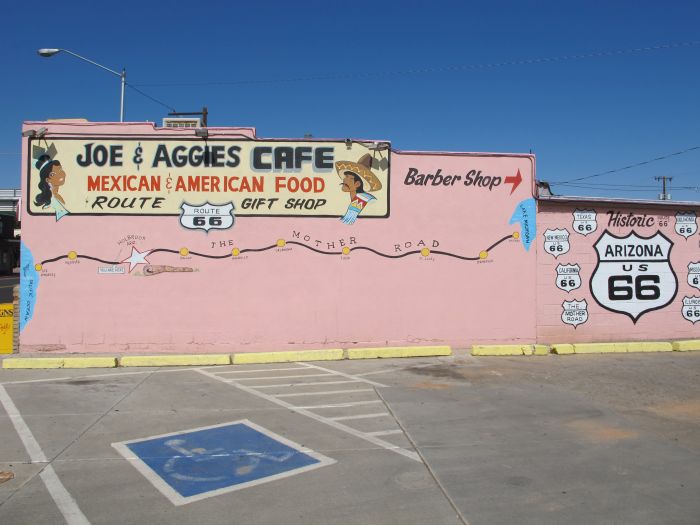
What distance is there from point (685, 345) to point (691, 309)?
125cm

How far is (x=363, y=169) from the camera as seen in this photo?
13.2 m

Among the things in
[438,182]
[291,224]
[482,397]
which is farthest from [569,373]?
[291,224]

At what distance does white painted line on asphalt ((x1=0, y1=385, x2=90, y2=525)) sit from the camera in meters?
4.92

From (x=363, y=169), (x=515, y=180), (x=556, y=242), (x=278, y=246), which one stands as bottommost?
(x=278, y=246)

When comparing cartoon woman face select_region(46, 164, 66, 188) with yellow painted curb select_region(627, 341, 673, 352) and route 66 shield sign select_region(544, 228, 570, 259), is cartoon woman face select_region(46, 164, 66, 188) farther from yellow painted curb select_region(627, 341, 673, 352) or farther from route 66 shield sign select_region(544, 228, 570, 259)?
yellow painted curb select_region(627, 341, 673, 352)

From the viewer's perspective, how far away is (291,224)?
13.1 metres

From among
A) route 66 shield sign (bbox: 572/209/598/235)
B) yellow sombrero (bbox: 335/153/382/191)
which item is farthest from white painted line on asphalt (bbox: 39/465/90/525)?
route 66 shield sign (bbox: 572/209/598/235)

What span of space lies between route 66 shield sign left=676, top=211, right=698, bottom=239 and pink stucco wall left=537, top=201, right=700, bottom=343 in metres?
0.02

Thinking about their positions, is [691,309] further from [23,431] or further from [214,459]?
[23,431]

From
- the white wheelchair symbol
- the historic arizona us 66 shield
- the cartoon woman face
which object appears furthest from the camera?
the historic arizona us 66 shield

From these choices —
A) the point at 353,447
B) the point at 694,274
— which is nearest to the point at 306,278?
the point at 353,447

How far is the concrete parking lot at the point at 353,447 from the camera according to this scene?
16.6 ft

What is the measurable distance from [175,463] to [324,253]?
746cm

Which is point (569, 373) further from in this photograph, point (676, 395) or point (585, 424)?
point (585, 424)
